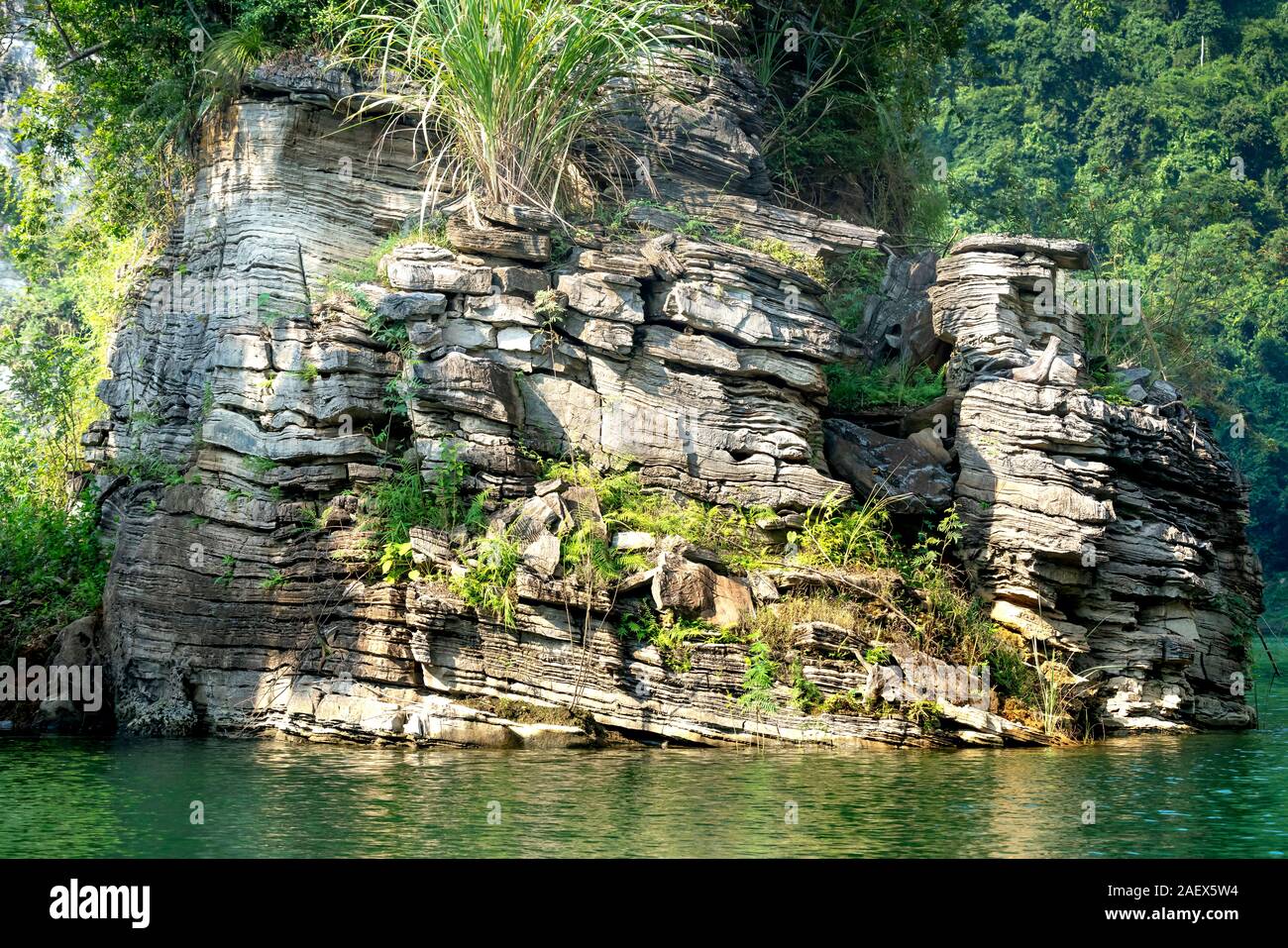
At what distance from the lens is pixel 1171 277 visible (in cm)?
3123

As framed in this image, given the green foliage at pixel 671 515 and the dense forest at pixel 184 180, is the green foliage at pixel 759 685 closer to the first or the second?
the green foliage at pixel 671 515

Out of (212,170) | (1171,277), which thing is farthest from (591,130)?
(1171,277)

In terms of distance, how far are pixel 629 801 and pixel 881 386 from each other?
7.97m

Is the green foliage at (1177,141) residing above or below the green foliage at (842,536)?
above

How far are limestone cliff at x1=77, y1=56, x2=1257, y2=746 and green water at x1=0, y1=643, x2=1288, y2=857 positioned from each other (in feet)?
2.83

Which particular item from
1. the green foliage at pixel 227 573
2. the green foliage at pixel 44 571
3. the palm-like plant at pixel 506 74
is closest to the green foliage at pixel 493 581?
the green foliage at pixel 227 573

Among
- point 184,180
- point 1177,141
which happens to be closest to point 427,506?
point 184,180

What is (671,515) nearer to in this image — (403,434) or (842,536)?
(842,536)

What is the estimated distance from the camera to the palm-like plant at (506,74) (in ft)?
48.2

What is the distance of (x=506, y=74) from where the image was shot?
14.8 m

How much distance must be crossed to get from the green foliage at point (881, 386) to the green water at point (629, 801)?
4663mm

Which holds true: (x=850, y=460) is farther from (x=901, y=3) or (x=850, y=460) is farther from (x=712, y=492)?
(x=901, y=3)

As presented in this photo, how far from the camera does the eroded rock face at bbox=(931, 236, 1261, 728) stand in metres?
14.2
